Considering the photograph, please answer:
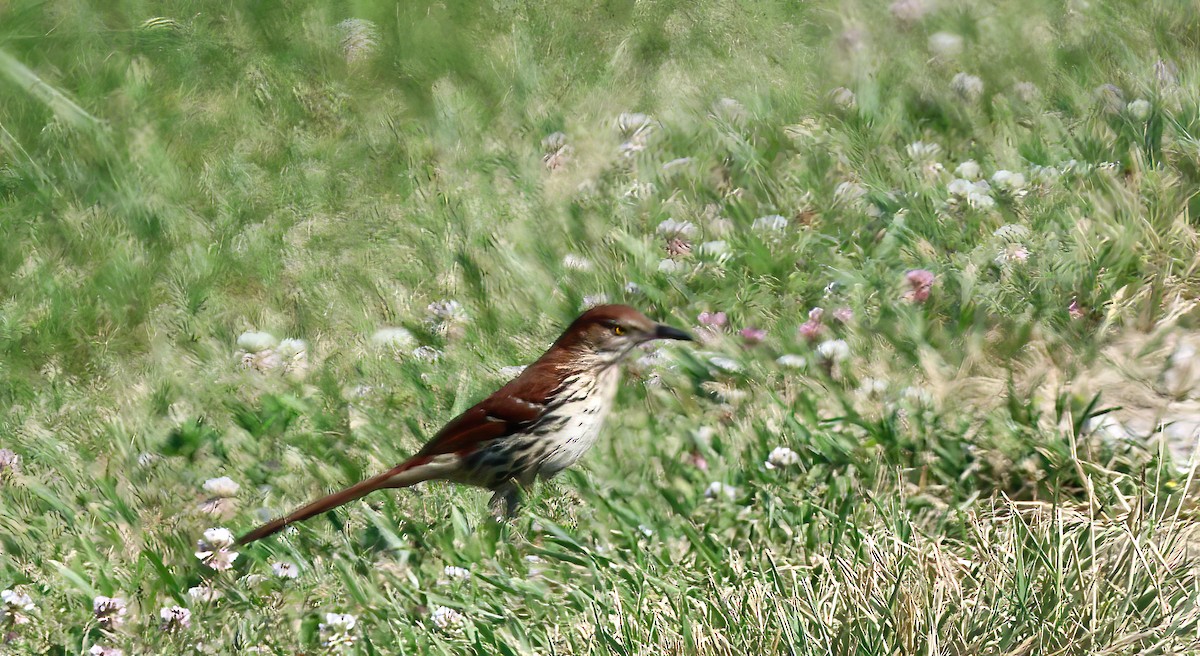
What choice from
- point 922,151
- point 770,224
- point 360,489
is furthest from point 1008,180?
point 360,489

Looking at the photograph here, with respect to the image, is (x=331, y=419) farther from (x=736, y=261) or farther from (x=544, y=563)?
(x=736, y=261)

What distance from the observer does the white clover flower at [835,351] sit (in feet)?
16.5

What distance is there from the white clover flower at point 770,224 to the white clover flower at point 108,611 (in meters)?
2.89

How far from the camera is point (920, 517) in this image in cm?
435

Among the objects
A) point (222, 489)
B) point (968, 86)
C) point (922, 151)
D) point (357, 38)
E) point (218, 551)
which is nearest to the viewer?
point (218, 551)

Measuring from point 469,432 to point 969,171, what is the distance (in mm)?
2616

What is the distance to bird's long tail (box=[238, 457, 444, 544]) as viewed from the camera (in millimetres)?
4496

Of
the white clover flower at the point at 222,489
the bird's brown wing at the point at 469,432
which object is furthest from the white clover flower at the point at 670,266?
the white clover flower at the point at 222,489

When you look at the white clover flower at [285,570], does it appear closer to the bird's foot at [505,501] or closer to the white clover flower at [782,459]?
the bird's foot at [505,501]

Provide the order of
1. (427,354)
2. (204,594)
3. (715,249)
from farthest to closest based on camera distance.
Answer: (715,249)
(427,354)
(204,594)

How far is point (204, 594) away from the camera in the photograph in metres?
4.46

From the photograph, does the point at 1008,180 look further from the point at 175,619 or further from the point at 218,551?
the point at 175,619

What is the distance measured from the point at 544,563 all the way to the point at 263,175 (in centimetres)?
358

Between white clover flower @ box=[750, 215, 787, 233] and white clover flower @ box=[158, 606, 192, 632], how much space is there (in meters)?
2.78
